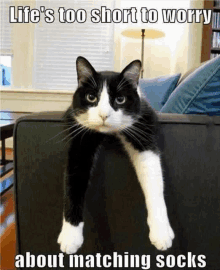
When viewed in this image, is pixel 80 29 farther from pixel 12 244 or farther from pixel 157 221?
pixel 157 221

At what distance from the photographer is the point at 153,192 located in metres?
0.65

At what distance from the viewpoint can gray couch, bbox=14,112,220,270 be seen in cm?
68

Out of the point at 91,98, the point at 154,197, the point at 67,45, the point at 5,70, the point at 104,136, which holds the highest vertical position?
the point at 67,45

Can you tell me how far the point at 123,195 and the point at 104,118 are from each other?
0.23 meters

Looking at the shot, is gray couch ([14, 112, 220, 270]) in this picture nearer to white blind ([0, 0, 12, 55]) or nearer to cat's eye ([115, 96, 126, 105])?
cat's eye ([115, 96, 126, 105])

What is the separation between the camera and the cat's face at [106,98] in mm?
637

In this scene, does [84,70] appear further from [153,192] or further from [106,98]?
[153,192]

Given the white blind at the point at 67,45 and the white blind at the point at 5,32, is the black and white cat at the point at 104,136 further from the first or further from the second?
the white blind at the point at 5,32

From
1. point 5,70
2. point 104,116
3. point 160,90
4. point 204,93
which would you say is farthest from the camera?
point 5,70

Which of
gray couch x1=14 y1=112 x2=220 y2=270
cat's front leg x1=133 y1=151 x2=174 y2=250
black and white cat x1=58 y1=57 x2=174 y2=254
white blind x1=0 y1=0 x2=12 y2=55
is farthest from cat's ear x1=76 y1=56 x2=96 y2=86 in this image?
white blind x1=0 y1=0 x2=12 y2=55

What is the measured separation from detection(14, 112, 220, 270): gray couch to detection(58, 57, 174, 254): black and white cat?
31 millimetres

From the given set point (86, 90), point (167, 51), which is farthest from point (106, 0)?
point (86, 90)

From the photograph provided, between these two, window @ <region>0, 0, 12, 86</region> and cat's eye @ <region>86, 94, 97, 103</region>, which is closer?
cat's eye @ <region>86, 94, 97, 103</region>

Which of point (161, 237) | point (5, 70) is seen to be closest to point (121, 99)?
point (161, 237)
